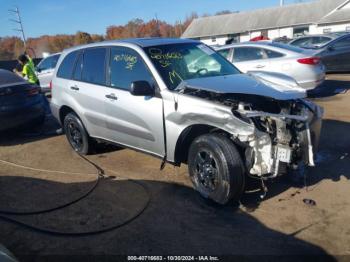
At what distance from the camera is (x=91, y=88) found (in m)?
5.82

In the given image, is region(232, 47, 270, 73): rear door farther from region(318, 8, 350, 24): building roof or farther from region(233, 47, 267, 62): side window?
region(318, 8, 350, 24): building roof

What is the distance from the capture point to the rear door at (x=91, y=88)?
5695mm

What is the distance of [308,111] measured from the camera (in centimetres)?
438

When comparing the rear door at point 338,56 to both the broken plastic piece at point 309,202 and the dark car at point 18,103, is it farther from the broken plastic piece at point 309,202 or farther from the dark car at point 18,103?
the broken plastic piece at point 309,202

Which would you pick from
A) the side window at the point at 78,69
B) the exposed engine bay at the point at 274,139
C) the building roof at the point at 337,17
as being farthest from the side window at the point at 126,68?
the building roof at the point at 337,17

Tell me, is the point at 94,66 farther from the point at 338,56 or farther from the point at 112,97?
the point at 338,56

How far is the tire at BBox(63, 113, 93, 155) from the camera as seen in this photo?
641cm

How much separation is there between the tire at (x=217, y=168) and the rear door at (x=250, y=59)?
6.02 m

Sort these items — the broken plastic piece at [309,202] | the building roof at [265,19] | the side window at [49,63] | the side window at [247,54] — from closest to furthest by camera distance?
1. the broken plastic piece at [309,202]
2. the side window at [247,54]
3. the side window at [49,63]
4. the building roof at [265,19]

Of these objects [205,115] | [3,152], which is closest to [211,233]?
[205,115]

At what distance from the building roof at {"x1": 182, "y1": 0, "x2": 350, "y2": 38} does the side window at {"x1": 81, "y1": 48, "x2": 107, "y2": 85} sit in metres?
41.6

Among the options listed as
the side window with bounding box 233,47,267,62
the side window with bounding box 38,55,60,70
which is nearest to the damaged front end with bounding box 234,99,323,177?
the side window with bounding box 233,47,267,62

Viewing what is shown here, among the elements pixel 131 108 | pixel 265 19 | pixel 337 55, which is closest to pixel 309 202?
pixel 131 108

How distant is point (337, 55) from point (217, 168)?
11.4 meters
